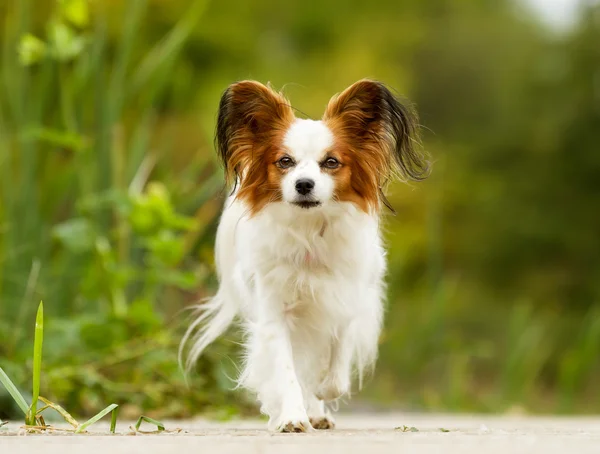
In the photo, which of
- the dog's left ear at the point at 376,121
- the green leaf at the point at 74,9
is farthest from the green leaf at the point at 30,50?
the dog's left ear at the point at 376,121

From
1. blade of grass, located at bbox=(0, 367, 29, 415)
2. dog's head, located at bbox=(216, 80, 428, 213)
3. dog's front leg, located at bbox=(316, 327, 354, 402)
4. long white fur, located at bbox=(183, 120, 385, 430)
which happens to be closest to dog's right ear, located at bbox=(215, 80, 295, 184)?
dog's head, located at bbox=(216, 80, 428, 213)

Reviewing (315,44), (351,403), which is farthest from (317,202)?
(315,44)

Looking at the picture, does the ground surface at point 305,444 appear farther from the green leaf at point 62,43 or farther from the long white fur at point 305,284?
the green leaf at point 62,43

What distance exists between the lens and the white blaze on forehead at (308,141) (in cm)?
403

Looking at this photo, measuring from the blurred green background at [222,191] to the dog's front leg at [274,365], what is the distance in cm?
57

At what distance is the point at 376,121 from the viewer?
4.27 m

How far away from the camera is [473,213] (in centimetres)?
1562

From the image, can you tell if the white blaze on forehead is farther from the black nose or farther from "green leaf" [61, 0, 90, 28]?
"green leaf" [61, 0, 90, 28]

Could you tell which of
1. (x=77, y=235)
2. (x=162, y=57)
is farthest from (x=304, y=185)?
(x=162, y=57)

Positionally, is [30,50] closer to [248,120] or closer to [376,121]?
[248,120]

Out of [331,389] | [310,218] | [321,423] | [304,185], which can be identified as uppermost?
[304,185]

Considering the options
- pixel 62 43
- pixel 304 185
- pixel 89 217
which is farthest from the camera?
pixel 89 217

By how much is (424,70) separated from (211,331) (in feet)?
42.3

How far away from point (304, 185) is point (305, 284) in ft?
1.41
